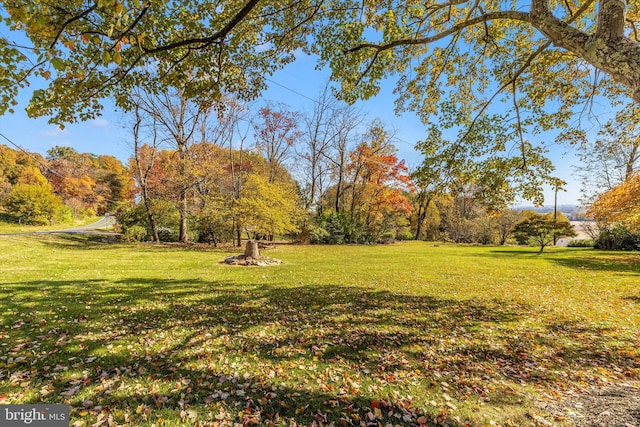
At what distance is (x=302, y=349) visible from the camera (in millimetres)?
4258

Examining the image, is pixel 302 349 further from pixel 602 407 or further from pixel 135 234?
pixel 135 234

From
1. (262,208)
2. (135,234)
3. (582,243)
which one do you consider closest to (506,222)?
(582,243)

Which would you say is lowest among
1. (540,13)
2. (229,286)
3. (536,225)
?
(229,286)

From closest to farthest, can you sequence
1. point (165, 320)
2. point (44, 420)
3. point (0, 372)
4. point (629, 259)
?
1. point (44, 420)
2. point (0, 372)
3. point (165, 320)
4. point (629, 259)

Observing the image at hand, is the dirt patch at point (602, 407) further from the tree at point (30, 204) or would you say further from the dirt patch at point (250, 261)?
the tree at point (30, 204)

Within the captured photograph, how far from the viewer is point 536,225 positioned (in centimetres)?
2023

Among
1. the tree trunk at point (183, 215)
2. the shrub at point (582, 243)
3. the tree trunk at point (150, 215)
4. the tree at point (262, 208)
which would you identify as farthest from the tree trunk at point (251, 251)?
the shrub at point (582, 243)

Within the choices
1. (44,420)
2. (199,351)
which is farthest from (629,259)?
(44,420)

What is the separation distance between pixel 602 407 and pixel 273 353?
3.89m

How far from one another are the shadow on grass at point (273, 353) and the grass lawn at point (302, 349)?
2 cm

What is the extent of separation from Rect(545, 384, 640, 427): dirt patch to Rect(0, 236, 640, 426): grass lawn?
163 millimetres

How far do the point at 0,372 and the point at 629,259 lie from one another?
2425 centimetres

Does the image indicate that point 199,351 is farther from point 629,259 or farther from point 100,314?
point 629,259

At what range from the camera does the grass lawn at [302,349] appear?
2871 mm
